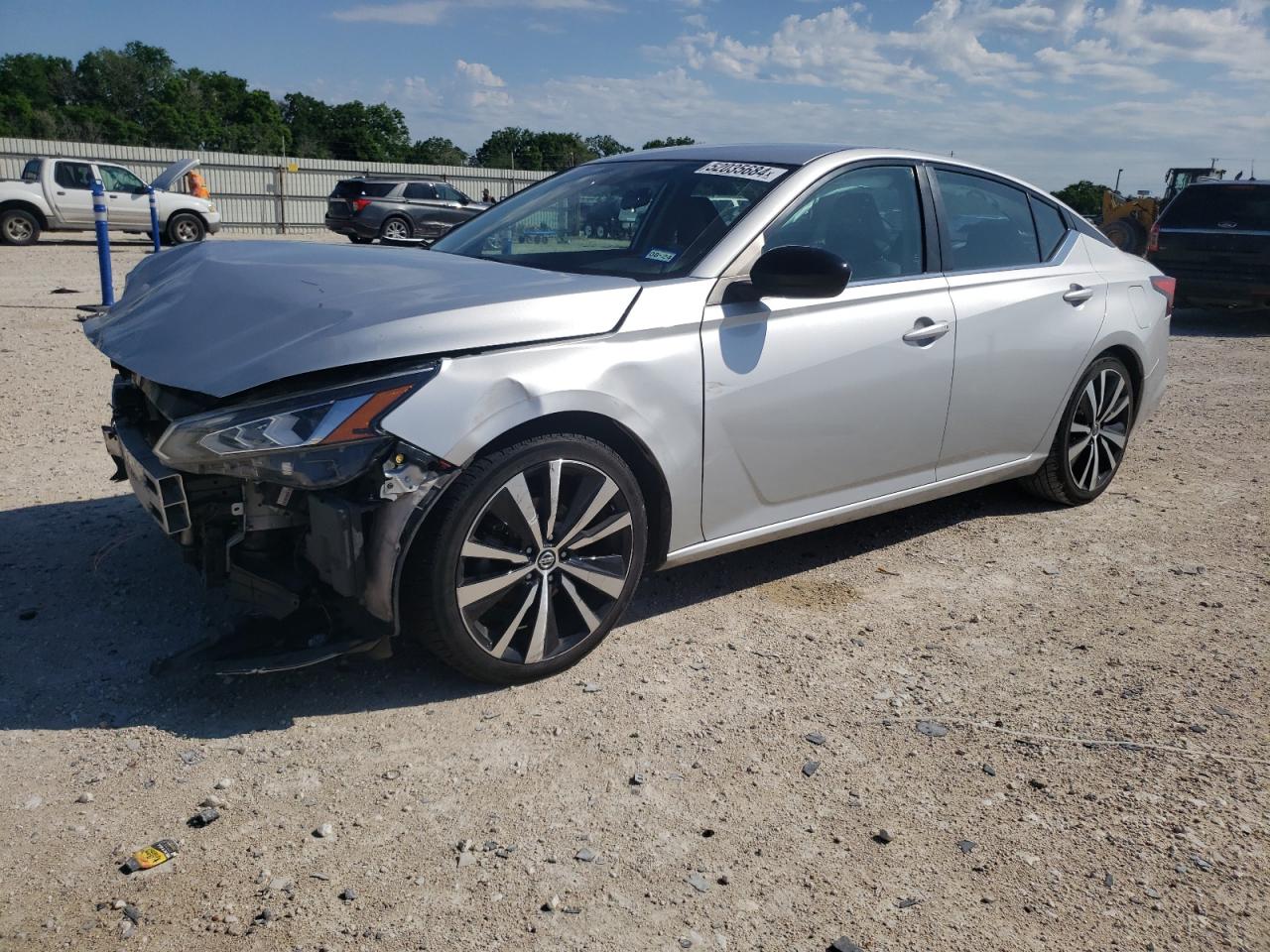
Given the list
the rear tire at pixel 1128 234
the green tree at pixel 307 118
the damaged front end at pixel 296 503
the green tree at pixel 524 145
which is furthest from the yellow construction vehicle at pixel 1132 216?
the green tree at pixel 307 118

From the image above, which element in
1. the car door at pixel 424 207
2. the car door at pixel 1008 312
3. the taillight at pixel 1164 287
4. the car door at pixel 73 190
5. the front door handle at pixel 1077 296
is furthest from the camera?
the car door at pixel 424 207

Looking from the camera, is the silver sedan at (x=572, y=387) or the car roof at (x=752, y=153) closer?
the silver sedan at (x=572, y=387)

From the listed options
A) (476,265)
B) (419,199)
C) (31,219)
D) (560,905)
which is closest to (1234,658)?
(560,905)

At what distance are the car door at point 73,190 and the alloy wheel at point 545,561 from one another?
21.3 meters

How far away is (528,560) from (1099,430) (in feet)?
11.3

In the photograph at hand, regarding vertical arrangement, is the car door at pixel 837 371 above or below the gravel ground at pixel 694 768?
above

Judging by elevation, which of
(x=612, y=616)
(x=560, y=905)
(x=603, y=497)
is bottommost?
(x=560, y=905)

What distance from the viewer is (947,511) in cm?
537

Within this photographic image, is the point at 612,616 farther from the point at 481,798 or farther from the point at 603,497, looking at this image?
the point at 481,798

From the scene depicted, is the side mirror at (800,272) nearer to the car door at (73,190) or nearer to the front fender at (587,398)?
the front fender at (587,398)

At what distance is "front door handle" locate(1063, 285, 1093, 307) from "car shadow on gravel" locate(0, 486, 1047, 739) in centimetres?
135

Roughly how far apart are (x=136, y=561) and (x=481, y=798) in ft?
6.99

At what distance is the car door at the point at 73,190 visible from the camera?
2097 centimetres

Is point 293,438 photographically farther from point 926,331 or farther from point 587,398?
point 926,331
